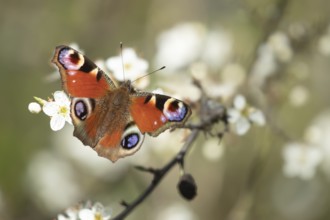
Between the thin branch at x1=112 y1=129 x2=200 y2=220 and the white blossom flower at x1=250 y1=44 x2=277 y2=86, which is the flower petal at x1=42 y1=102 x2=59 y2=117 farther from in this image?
the white blossom flower at x1=250 y1=44 x2=277 y2=86

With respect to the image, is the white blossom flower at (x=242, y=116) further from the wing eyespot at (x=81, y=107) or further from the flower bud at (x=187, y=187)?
the wing eyespot at (x=81, y=107)

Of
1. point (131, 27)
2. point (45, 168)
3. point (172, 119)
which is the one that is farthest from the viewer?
point (131, 27)

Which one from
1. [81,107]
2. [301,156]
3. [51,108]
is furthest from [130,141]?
[301,156]

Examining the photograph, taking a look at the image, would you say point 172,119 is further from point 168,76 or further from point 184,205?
point 184,205

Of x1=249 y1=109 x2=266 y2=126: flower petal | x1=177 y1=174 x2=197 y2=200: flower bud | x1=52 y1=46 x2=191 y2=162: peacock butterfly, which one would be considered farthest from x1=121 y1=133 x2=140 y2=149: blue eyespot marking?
x1=249 y1=109 x2=266 y2=126: flower petal

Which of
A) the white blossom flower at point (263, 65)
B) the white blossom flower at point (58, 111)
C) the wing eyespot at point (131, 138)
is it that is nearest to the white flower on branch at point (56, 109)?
the white blossom flower at point (58, 111)

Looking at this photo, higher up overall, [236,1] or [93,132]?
[236,1]

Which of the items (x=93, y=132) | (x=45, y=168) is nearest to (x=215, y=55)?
(x=45, y=168)
